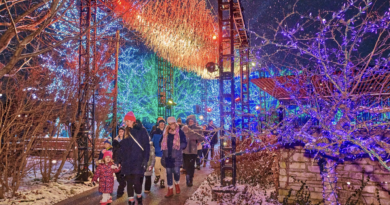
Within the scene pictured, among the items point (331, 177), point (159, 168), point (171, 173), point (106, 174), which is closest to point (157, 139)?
point (159, 168)

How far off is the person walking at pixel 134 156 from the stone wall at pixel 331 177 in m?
3.02

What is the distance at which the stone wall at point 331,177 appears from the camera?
19.3ft

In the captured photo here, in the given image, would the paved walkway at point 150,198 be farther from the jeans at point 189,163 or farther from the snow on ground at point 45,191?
the jeans at point 189,163

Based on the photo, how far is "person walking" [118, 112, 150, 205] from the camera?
583 centimetres

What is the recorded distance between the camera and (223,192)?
6855 millimetres

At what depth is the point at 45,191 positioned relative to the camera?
7.62m

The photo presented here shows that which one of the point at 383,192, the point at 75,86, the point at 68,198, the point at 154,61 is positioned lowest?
the point at 68,198

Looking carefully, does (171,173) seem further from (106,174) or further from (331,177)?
(331,177)

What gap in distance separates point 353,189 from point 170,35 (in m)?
12.7

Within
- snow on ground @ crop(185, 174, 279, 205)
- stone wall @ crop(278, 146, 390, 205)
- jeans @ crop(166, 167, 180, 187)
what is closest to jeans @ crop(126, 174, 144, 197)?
snow on ground @ crop(185, 174, 279, 205)

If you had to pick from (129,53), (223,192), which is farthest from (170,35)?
(129,53)

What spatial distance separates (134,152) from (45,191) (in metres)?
3.35

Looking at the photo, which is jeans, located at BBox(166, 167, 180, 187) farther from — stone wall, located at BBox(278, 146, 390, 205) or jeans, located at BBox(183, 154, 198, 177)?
stone wall, located at BBox(278, 146, 390, 205)

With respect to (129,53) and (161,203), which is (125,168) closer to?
(161,203)
